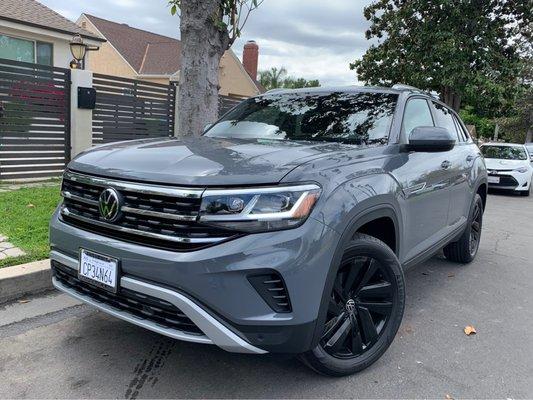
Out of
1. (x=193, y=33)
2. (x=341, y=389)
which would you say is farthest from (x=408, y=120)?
(x=193, y=33)

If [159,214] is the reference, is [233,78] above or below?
above

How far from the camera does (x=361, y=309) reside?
2.85 m

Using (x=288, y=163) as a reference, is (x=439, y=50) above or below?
above

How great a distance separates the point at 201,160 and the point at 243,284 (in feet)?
2.35

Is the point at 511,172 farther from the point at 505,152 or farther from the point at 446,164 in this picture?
the point at 446,164

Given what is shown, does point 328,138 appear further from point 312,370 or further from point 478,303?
point 478,303

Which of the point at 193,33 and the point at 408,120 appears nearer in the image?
the point at 408,120

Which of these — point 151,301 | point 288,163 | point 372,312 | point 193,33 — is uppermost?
point 193,33

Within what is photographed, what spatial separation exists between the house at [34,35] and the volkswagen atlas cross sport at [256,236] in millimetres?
14163

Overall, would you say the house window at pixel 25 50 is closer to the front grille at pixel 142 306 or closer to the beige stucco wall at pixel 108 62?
the beige stucco wall at pixel 108 62

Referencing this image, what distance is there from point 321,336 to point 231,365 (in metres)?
0.72

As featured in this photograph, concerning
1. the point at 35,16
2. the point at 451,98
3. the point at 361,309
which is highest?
the point at 35,16

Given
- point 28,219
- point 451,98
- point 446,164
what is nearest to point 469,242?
point 446,164

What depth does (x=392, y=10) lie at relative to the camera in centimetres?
1792
